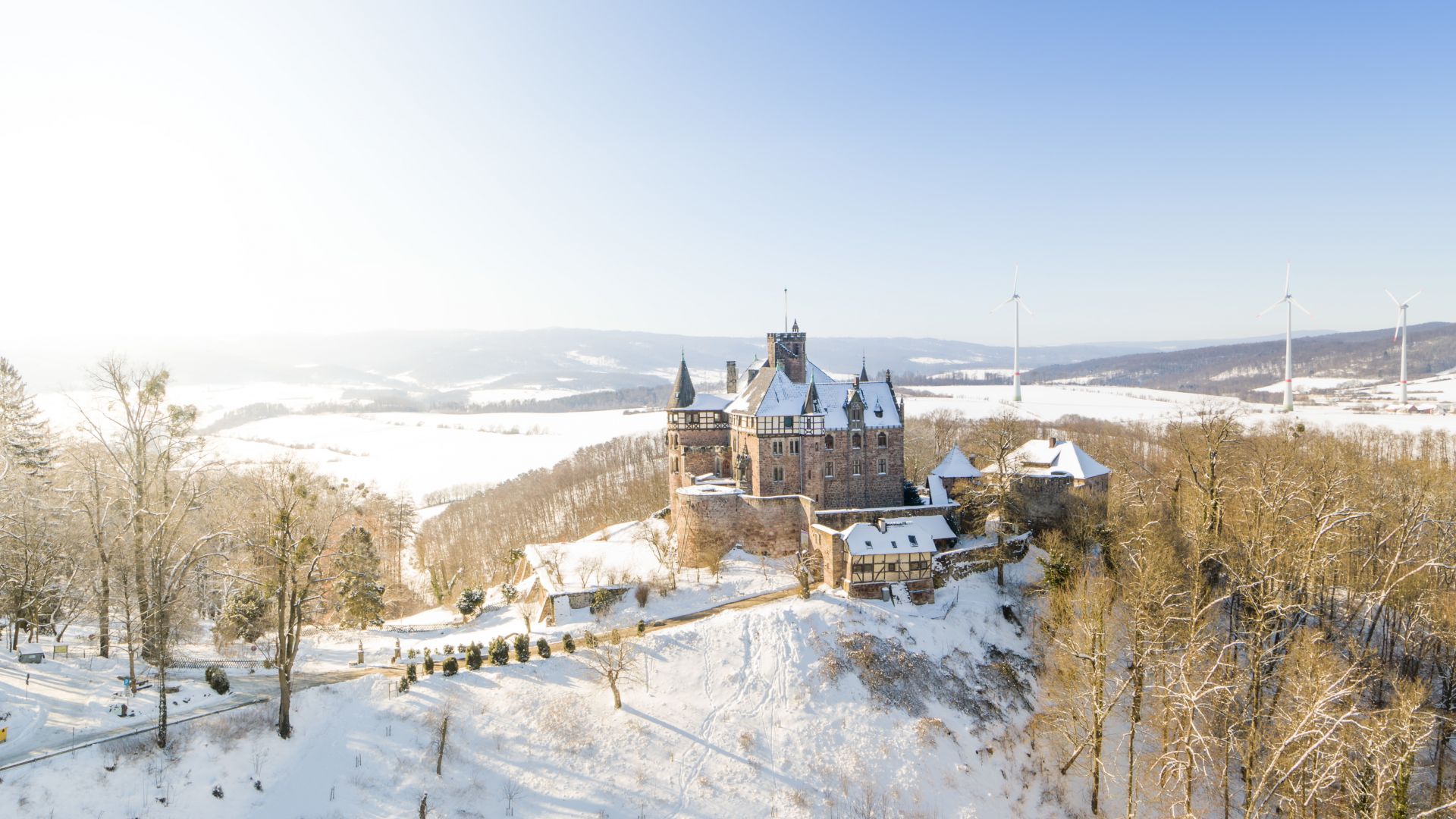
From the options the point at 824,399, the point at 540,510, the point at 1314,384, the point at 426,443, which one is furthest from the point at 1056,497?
the point at 1314,384

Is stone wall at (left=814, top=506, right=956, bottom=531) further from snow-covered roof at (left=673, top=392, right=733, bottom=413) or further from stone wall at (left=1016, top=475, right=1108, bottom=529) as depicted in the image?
snow-covered roof at (left=673, top=392, right=733, bottom=413)

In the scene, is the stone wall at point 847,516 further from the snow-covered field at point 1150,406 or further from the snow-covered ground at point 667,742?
the snow-covered field at point 1150,406

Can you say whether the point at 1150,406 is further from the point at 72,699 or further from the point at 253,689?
the point at 72,699

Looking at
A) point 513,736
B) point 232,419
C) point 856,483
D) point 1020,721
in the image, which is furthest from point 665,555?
point 232,419

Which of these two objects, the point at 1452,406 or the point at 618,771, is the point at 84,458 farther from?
the point at 1452,406

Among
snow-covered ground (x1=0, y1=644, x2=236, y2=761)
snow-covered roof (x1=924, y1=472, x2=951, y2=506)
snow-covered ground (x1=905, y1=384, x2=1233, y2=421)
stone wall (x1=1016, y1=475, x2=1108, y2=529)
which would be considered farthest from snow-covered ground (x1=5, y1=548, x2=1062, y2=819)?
snow-covered ground (x1=905, y1=384, x2=1233, y2=421)
